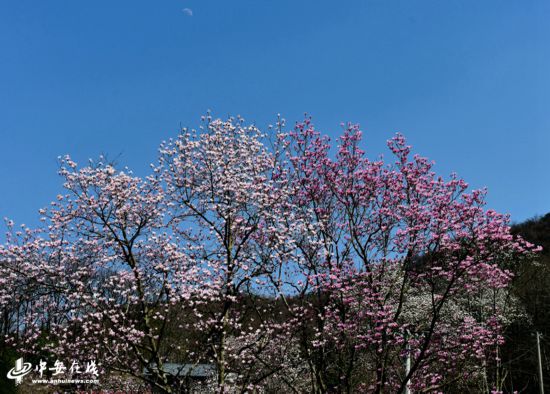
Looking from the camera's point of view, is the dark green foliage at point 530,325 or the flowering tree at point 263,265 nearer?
the flowering tree at point 263,265

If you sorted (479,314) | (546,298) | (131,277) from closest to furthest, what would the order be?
(131,277), (479,314), (546,298)

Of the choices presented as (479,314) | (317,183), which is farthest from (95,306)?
(479,314)

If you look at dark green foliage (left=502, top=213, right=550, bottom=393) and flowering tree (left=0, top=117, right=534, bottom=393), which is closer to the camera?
flowering tree (left=0, top=117, right=534, bottom=393)

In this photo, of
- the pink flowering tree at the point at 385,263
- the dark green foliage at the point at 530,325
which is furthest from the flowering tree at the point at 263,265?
the dark green foliage at the point at 530,325

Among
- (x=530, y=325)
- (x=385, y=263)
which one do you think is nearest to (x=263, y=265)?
(x=385, y=263)

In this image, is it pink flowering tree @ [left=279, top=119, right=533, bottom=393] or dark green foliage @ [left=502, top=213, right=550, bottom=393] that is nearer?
pink flowering tree @ [left=279, top=119, right=533, bottom=393]

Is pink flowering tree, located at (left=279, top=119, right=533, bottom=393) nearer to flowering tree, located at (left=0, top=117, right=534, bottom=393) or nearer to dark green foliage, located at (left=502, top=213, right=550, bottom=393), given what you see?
flowering tree, located at (left=0, top=117, right=534, bottom=393)

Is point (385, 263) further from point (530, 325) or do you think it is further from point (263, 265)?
Result: point (530, 325)

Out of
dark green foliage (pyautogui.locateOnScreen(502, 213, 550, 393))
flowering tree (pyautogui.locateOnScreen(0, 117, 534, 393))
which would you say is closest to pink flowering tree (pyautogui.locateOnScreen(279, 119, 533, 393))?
flowering tree (pyautogui.locateOnScreen(0, 117, 534, 393))

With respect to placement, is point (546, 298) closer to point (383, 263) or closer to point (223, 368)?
point (383, 263)

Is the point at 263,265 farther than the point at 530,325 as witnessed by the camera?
No

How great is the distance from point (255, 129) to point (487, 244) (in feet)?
23.8

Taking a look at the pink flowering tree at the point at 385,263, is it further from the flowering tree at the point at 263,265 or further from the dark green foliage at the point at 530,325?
the dark green foliage at the point at 530,325

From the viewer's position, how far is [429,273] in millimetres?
13680
